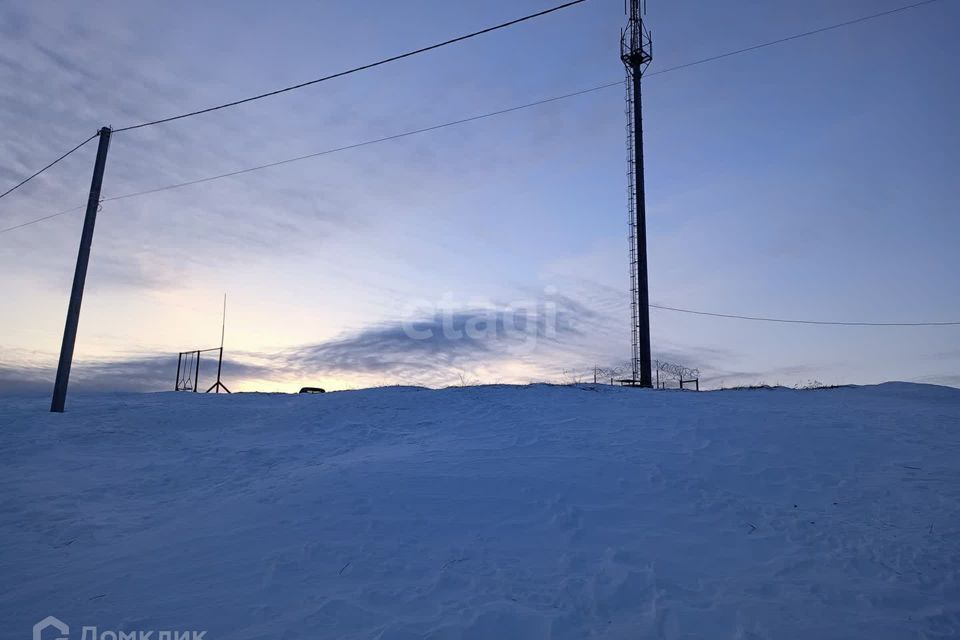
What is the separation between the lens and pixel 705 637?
602 centimetres

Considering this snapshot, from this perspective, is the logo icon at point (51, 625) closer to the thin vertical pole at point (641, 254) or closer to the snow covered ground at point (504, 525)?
the snow covered ground at point (504, 525)

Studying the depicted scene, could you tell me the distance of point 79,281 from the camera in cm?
1791

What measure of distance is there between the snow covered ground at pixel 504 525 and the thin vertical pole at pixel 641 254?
271 inches

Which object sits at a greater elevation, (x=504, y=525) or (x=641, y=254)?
(x=641, y=254)

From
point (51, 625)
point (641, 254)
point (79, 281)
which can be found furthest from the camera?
point (641, 254)

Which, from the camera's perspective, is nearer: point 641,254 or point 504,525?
point 504,525

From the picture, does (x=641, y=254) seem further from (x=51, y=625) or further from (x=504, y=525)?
(x=51, y=625)

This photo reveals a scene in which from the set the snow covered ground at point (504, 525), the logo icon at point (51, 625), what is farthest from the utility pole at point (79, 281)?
the logo icon at point (51, 625)

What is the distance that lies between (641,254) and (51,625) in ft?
70.4

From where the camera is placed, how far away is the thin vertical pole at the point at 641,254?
23.0 m

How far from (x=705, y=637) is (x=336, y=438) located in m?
10.8

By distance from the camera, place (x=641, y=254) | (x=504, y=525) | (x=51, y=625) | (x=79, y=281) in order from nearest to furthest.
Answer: (x=51, y=625)
(x=504, y=525)
(x=79, y=281)
(x=641, y=254)

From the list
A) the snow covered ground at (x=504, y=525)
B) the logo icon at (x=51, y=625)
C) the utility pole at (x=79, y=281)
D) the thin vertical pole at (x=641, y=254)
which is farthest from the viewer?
the thin vertical pole at (x=641, y=254)

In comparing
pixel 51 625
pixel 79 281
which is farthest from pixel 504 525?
pixel 79 281
